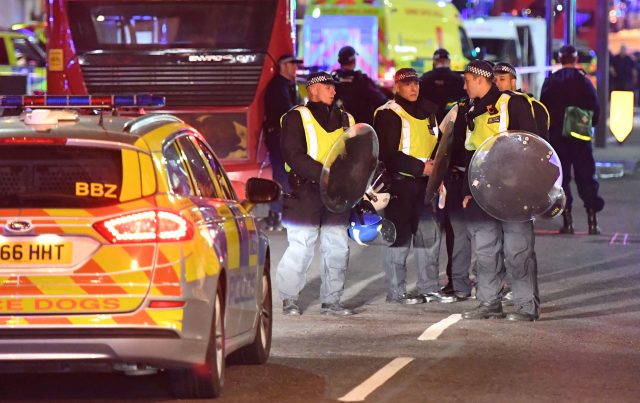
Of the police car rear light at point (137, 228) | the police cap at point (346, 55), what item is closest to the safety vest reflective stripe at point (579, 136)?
the police cap at point (346, 55)

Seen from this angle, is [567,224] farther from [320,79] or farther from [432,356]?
[432,356]

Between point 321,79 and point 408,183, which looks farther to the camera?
point 408,183

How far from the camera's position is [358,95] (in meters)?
18.5

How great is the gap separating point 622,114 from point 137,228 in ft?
58.9

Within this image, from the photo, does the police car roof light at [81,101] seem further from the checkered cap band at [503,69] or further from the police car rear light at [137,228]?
the checkered cap band at [503,69]

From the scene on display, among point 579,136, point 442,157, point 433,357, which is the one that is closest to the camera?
point 433,357

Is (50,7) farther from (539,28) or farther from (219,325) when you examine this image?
(539,28)

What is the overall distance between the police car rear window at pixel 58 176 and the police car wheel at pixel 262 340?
1.89 metres

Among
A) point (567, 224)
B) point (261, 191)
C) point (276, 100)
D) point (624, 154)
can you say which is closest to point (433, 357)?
point (261, 191)

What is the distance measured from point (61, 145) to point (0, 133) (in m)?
0.33

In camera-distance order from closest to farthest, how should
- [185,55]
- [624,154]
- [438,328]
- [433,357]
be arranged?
[433,357]
[438,328]
[185,55]
[624,154]

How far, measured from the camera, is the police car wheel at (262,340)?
9695 millimetres

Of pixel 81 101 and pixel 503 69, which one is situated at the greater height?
pixel 81 101

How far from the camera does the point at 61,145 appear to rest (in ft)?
26.7
